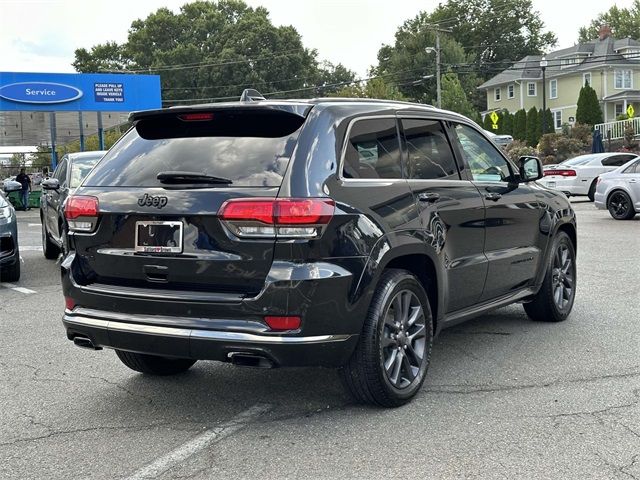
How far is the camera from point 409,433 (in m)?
4.10

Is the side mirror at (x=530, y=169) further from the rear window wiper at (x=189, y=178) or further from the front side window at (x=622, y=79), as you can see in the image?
the front side window at (x=622, y=79)

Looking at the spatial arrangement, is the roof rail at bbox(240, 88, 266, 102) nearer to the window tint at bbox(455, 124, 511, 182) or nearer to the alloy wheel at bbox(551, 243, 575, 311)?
the window tint at bbox(455, 124, 511, 182)

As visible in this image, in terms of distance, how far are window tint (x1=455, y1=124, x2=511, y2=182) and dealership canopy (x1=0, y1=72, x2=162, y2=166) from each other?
25412 millimetres

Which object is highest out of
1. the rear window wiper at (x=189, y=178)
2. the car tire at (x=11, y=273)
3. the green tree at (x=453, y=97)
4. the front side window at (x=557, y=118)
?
the green tree at (x=453, y=97)

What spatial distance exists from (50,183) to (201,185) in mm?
7750

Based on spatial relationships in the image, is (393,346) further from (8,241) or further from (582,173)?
(582,173)

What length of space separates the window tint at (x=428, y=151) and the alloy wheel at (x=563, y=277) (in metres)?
1.89

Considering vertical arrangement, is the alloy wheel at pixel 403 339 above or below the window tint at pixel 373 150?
below

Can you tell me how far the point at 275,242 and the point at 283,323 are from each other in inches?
16.5

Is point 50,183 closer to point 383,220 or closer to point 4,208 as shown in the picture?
point 4,208

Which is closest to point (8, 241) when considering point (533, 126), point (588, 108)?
point (588, 108)

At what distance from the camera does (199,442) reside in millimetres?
4043

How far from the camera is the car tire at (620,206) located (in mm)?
16547

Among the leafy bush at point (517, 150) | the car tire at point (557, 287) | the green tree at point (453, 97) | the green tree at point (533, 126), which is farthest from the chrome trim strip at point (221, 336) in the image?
the green tree at point (453, 97)
